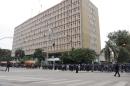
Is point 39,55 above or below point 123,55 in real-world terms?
above

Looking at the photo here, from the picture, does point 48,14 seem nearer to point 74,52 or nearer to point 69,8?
point 69,8

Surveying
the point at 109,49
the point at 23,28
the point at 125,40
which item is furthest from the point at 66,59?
the point at 23,28

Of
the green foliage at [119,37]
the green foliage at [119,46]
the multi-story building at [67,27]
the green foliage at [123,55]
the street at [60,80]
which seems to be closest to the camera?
the street at [60,80]

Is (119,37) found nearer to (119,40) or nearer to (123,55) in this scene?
(119,40)

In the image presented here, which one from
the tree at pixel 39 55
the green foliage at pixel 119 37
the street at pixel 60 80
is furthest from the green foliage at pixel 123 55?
the street at pixel 60 80

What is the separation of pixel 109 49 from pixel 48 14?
47.1m

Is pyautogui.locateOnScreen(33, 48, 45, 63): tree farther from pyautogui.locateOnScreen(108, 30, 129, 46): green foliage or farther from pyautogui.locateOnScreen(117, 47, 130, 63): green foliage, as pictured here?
pyautogui.locateOnScreen(117, 47, 130, 63): green foliage

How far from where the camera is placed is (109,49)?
78188mm

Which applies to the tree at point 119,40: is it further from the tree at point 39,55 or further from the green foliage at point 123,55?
the tree at point 39,55

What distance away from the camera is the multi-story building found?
97069mm

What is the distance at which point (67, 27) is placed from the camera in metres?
103

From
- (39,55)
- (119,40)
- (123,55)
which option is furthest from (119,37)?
(39,55)

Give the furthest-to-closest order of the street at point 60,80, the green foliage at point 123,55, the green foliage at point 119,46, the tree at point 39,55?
the tree at point 39,55 < the green foliage at point 119,46 < the green foliage at point 123,55 < the street at point 60,80

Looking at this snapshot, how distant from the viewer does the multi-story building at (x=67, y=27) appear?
97069 millimetres
